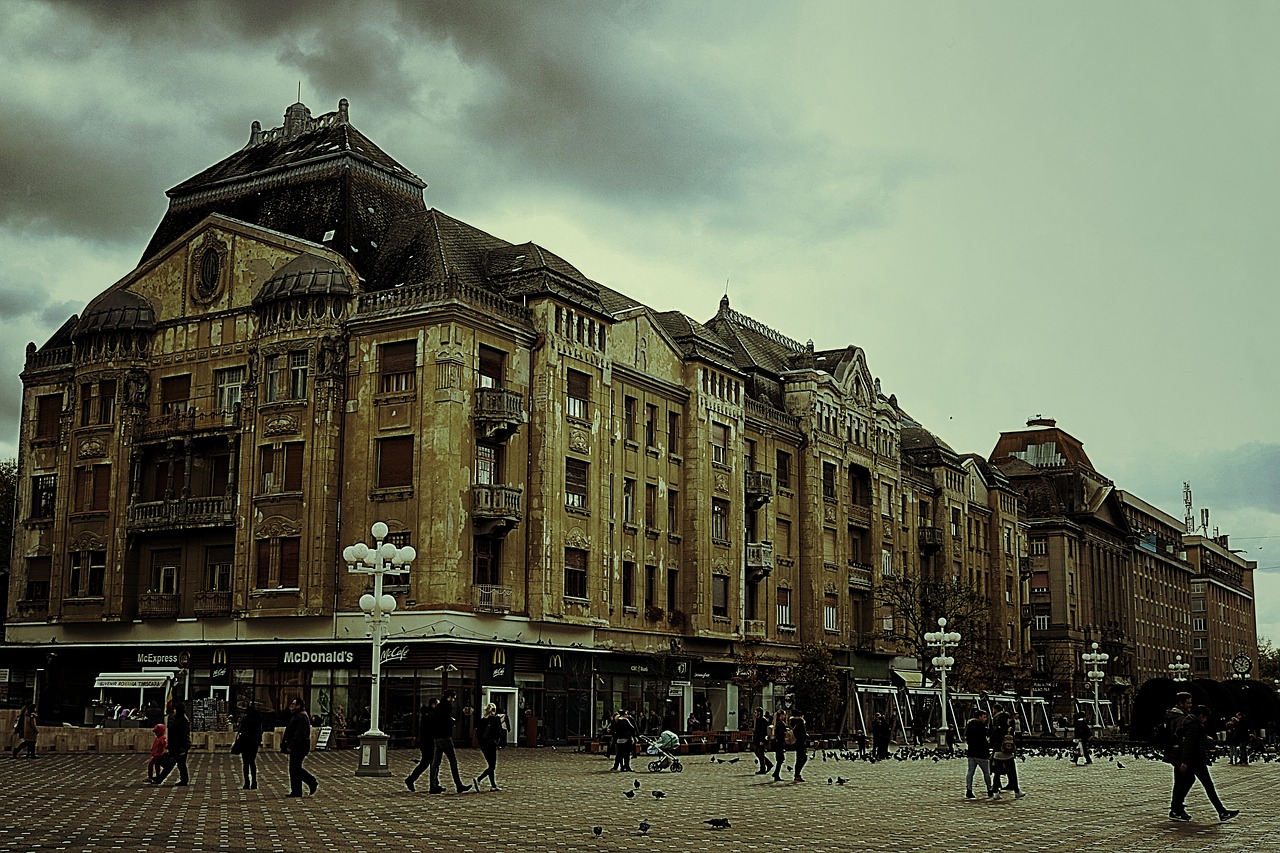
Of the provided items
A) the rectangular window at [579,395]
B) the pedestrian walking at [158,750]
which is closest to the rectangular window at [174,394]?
the rectangular window at [579,395]

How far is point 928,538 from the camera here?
7931 centimetres

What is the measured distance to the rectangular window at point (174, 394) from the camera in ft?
178

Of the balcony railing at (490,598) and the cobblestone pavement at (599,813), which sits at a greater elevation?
the balcony railing at (490,598)

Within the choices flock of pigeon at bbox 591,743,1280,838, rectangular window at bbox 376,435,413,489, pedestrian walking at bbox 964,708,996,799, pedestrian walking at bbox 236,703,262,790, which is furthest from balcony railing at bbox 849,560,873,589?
pedestrian walking at bbox 236,703,262,790

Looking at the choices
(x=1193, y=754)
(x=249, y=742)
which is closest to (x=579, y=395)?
(x=249, y=742)

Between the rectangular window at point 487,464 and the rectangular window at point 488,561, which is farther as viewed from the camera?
the rectangular window at point 487,464

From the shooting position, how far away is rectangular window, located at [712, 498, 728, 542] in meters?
61.2

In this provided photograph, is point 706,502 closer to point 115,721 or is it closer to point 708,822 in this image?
point 115,721

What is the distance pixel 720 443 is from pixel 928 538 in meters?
21.4

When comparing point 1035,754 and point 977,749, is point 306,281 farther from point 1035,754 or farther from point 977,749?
point 977,749

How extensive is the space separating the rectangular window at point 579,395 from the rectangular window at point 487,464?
4060 millimetres

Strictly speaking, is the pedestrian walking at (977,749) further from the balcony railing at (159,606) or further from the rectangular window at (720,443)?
the rectangular window at (720,443)

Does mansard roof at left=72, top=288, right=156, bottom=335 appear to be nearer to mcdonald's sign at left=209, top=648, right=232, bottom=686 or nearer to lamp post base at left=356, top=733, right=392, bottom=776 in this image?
mcdonald's sign at left=209, top=648, right=232, bottom=686

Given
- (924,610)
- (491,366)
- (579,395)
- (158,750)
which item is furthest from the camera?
(924,610)
